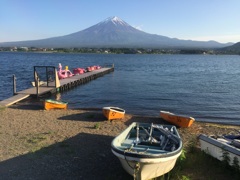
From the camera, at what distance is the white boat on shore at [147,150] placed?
715cm

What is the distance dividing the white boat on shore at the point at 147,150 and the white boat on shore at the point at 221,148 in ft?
3.66

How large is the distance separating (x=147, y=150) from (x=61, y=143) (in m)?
3.62

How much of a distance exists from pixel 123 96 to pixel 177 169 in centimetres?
1696

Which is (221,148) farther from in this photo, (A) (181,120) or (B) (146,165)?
(A) (181,120)

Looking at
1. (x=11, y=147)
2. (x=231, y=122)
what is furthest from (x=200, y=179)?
(x=231, y=122)

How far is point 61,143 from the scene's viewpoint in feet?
34.6

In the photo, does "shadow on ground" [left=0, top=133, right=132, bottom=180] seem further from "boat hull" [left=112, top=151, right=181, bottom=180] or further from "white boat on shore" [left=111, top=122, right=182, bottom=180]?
"boat hull" [left=112, top=151, right=181, bottom=180]

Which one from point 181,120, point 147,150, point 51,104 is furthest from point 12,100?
point 147,150

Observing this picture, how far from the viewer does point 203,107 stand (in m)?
21.1

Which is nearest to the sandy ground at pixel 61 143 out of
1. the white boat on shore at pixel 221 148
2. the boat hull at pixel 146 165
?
the boat hull at pixel 146 165

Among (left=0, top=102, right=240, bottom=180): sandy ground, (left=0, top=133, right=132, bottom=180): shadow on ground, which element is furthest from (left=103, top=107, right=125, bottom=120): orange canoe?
(left=0, top=133, right=132, bottom=180): shadow on ground

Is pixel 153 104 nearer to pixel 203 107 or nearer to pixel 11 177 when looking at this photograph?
pixel 203 107

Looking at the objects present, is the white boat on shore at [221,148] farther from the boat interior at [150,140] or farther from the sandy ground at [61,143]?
the sandy ground at [61,143]

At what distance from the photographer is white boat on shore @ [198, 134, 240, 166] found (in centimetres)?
833
